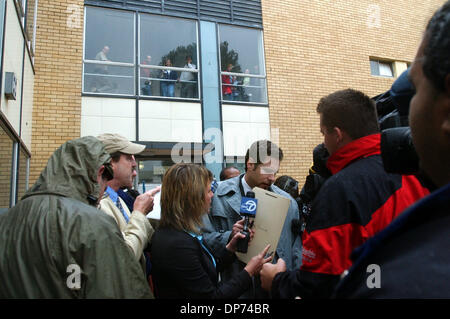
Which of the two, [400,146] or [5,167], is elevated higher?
[5,167]

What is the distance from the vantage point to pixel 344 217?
1397 mm

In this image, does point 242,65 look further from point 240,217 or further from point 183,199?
point 183,199

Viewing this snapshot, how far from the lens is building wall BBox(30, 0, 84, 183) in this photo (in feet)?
22.1

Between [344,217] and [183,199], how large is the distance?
1.10 metres

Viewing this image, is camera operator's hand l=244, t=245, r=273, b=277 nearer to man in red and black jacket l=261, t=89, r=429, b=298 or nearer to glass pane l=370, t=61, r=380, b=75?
man in red and black jacket l=261, t=89, r=429, b=298

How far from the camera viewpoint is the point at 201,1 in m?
8.52

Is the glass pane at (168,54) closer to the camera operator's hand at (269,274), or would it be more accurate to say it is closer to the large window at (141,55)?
the large window at (141,55)

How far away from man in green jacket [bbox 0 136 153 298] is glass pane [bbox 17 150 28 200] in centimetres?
473

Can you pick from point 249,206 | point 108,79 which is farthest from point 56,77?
point 249,206

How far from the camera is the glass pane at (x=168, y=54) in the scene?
790 cm

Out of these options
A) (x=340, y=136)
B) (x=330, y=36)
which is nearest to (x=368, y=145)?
(x=340, y=136)

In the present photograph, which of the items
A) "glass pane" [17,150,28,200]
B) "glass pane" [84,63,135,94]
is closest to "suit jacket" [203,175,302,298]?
"glass pane" [17,150,28,200]

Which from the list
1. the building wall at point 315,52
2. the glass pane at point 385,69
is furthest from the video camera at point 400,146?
the glass pane at point 385,69

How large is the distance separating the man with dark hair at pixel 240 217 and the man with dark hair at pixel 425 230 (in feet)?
6.10
